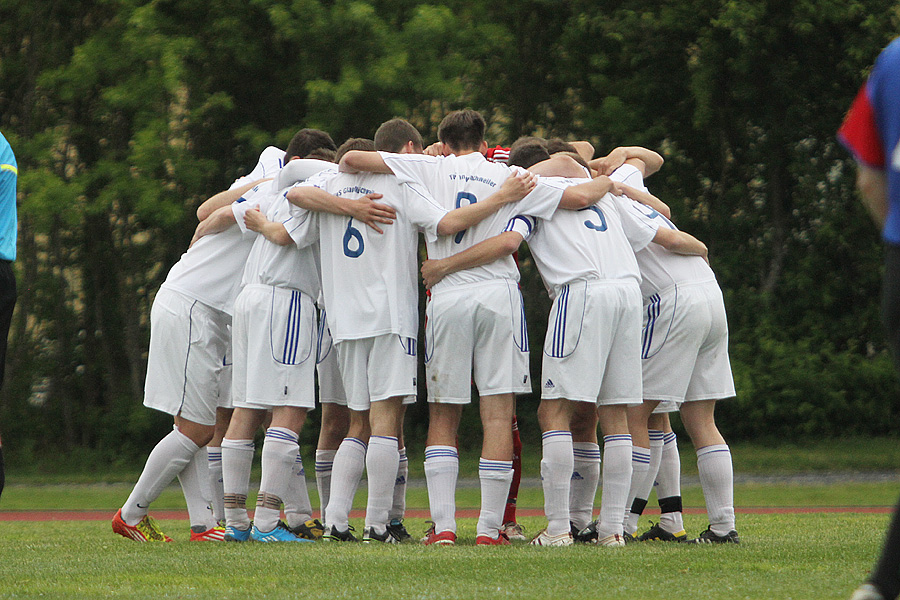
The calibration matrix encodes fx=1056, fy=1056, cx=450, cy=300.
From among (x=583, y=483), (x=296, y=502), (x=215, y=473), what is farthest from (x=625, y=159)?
(x=215, y=473)

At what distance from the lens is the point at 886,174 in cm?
312

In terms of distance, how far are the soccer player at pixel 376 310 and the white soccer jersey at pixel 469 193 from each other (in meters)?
0.10

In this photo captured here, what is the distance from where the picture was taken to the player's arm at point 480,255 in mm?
5961

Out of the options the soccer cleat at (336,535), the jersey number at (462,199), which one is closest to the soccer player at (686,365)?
the jersey number at (462,199)

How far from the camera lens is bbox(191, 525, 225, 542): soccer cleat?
6.57 meters

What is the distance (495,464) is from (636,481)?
1047mm

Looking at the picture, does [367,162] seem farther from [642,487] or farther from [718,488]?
[718,488]

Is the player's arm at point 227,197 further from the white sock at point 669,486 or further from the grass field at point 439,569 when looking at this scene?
the white sock at point 669,486

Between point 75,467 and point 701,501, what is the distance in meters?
9.45

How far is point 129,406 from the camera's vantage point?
649 inches

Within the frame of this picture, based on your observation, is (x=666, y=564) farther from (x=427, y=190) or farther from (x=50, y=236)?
(x=50, y=236)

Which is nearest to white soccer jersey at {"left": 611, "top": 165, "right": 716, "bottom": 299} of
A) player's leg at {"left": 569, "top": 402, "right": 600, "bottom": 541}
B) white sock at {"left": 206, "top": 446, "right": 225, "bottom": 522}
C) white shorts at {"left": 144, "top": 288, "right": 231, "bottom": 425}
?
player's leg at {"left": 569, "top": 402, "right": 600, "bottom": 541}

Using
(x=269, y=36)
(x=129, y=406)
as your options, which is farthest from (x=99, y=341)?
(x=269, y=36)

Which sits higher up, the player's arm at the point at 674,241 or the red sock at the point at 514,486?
the player's arm at the point at 674,241
